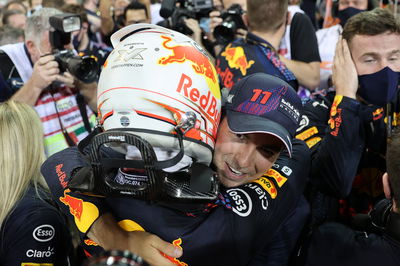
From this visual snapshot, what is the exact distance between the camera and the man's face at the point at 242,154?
1.68 meters

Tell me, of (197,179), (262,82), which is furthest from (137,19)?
(197,179)

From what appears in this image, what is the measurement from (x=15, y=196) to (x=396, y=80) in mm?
1830

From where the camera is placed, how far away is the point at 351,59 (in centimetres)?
231

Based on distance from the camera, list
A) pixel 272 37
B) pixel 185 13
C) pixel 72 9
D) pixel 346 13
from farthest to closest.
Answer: pixel 72 9 → pixel 185 13 → pixel 346 13 → pixel 272 37

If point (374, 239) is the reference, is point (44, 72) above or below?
below

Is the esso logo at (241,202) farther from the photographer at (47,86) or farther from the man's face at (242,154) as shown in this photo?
the photographer at (47,86)

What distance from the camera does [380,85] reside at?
2268 mm

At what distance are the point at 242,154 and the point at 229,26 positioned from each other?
1732 mm

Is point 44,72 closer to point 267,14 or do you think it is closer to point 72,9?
point 267,14

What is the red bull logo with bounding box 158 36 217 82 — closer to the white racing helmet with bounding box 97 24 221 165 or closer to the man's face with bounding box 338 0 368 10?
the white racing helmet with bounding box 97 24 221 165

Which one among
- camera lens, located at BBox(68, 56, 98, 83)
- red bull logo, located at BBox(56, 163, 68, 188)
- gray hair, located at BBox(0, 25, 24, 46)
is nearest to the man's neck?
camera lens, located at BBox(68, 56, 98, 83)

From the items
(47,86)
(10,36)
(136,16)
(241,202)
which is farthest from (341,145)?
(10,36)

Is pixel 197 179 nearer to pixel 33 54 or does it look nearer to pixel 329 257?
pixel 329 257

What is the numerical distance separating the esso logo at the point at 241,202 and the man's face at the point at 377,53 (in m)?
1.04
